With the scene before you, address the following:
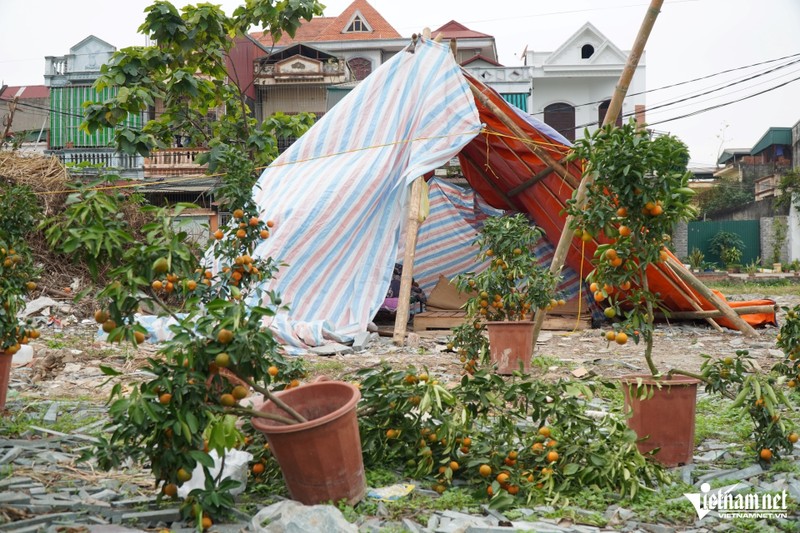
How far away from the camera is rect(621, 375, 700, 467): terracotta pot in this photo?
3.40m

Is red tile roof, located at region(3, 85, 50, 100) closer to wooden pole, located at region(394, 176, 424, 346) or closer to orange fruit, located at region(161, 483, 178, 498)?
wooden pole, located at region(394, 176, 424, 346)

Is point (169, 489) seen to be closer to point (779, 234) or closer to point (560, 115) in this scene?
point (560, 115)

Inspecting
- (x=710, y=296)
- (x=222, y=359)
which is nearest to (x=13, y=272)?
(x=222, y=359)

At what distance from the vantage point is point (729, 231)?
2494 centimetres

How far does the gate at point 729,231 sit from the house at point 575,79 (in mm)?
4563

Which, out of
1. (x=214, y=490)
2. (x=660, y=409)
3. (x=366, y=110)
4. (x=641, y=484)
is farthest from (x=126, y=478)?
(x=366, y=110)

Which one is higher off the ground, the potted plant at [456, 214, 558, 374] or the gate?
the gate

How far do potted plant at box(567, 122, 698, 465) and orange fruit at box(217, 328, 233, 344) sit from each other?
5.69 feet

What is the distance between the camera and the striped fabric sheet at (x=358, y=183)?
8109mm

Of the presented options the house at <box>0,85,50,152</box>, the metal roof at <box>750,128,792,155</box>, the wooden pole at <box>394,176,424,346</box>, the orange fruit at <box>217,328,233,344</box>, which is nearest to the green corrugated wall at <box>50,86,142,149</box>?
the house at <box>0,85,50,152</box>

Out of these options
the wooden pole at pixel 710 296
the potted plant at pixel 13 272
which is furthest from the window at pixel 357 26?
the potted plant at pixel 13 272

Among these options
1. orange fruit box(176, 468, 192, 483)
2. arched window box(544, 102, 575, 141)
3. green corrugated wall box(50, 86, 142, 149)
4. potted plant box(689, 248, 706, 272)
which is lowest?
orange fruit box(176, 468, 192, 483)

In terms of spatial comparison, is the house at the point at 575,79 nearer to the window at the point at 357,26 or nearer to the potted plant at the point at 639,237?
the window at the point at 357,26

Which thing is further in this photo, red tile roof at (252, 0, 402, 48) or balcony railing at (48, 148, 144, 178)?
red tile roof at (252, 0, 402, 48)
